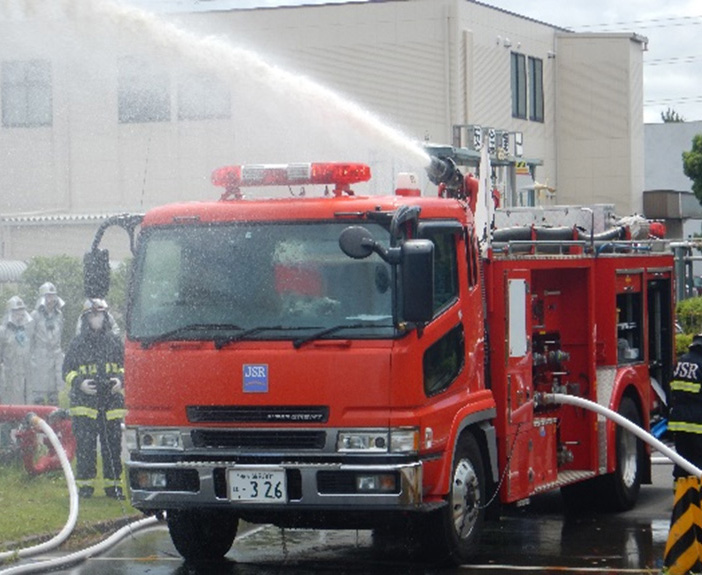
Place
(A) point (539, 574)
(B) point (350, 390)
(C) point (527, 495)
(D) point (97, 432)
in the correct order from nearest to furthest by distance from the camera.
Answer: (B) point (350, 390) < (A) point (539, 574) < (C) point (527, 495) < (D) point (97, 432)

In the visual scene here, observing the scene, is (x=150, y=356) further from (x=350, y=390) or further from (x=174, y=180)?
(x=174, y=180)

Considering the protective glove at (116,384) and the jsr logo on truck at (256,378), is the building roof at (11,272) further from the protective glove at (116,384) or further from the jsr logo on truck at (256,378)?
the jsr logo on truck at (256,378)

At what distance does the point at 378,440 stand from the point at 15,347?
7.51 meters

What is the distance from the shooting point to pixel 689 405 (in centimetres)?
990

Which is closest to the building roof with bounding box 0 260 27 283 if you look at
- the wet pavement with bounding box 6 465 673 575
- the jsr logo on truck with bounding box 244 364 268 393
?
the wet pavement with bounding box 6 465 673 575

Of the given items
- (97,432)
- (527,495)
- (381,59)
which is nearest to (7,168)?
(381,59)

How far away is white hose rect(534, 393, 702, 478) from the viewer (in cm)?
981

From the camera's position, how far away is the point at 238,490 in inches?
341

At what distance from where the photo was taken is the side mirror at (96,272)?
949cm

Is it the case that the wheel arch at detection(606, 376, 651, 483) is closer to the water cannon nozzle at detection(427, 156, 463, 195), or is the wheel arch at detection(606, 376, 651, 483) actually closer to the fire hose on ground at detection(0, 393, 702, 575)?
the fire hose on ground at detection(0, 393, 702, 575)

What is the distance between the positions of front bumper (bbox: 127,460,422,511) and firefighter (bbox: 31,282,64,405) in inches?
263

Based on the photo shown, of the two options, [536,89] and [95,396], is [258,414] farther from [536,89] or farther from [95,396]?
[536,89]

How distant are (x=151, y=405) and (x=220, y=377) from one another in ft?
1.75

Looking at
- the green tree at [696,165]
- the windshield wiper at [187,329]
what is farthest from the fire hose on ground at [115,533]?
the green tree at [696,165]
